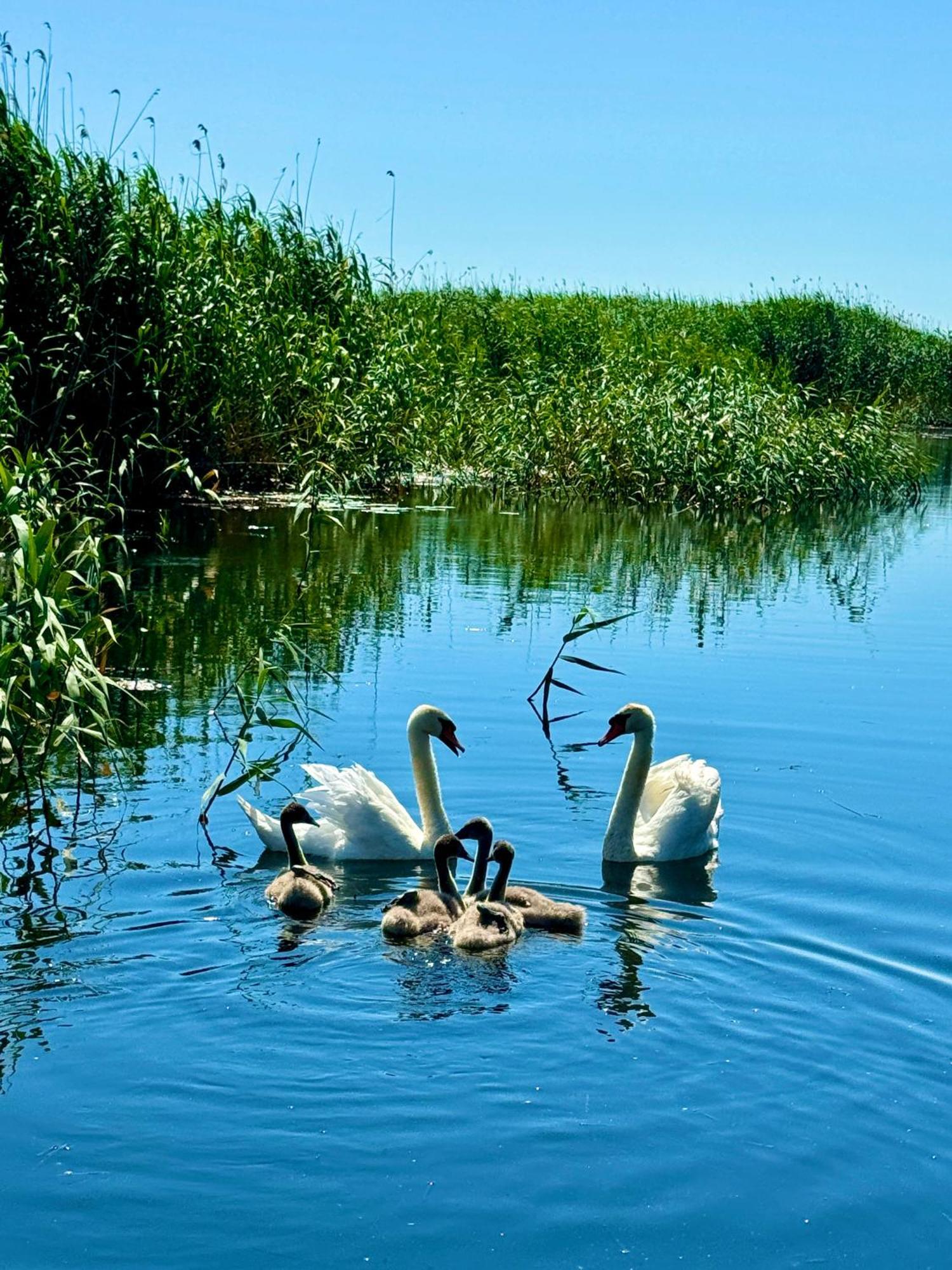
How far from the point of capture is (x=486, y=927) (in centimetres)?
669

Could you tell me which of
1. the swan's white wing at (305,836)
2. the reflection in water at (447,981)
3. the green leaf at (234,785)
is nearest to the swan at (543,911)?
the reflection in water at (447,981)

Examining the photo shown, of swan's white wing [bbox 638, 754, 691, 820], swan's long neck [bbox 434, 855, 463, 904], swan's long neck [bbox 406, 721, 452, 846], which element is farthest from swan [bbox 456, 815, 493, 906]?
swan's white wing [bbox 638, 754, 691, 820]

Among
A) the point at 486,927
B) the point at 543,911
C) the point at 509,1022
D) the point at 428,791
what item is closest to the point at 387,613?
the point at 428,791

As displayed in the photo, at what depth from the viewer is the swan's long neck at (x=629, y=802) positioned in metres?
8.21

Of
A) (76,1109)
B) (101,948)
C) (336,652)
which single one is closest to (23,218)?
(336,652)

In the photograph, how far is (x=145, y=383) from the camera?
1792cm

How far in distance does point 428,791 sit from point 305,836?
0.67 metres

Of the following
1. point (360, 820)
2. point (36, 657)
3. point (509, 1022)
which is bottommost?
point (509, 1022)

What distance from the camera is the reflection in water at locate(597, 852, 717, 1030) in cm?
614

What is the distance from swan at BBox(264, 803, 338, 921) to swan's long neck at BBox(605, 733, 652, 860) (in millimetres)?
1445

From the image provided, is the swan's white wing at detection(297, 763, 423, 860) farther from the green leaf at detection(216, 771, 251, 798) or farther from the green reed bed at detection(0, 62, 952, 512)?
the green reed bed at detection(0, 62, 952, 512)

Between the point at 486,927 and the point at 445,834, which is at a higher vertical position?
the point at 445,834

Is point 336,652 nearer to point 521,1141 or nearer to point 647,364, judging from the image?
point 521,1141

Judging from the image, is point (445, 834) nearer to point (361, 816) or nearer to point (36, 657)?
point (361, 816)
